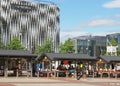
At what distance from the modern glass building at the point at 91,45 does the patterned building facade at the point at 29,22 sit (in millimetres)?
19162

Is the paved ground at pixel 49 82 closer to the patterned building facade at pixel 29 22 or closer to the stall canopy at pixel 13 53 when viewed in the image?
the stall canopy at pixel 13 53

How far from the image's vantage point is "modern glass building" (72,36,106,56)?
521 feet

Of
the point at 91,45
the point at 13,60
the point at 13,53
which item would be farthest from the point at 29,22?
the point at 13,53

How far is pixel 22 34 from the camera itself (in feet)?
431

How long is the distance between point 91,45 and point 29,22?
4142 centimetres

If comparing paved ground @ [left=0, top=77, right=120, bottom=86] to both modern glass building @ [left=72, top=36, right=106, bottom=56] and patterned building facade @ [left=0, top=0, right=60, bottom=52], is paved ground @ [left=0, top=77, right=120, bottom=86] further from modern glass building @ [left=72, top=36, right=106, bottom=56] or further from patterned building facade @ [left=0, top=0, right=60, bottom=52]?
modern glass building @ [left=72, top=36, right=106, bottom=56]

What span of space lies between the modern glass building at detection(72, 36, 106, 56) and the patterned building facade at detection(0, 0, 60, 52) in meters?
19.2

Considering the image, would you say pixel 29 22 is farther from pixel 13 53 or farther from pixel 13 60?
pixel 13 53

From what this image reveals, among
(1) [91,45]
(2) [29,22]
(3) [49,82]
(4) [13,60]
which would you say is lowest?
(3) [49,82]

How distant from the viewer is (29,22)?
134m

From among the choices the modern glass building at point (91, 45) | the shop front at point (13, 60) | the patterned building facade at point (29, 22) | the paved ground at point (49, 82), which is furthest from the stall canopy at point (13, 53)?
the modern glass building at point (91, 45)

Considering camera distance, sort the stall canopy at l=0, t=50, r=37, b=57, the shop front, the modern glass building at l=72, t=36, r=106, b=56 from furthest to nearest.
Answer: the modern glass building at l=72, t=36, r=106, b=56 < the shop front < the stall canopy at l=0, t=50, r=37, b=57

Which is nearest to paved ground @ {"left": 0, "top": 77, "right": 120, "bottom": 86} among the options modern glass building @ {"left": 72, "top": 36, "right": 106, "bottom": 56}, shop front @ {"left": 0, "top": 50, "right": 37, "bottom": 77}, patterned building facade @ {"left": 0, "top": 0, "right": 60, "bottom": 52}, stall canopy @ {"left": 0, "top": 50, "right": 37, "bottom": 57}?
stall canopy @ {"left": 0, "top": 50, "right": 37, "bottom": 57}

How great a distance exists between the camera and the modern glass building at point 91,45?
6248 inches
